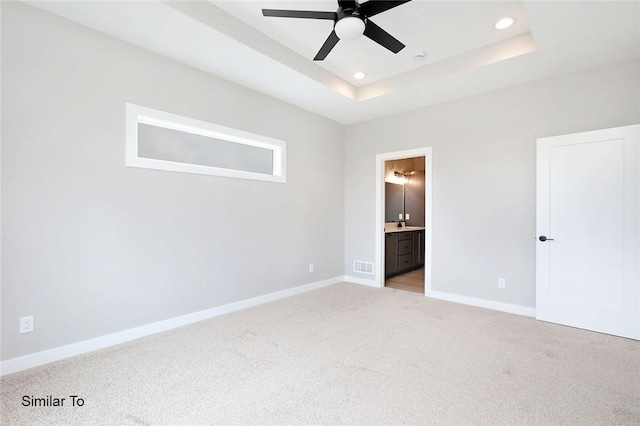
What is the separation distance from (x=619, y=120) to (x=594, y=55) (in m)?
0.71

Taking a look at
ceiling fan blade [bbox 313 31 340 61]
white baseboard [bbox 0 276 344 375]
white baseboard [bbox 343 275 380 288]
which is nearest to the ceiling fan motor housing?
ceiling fan blade [bbox 313 31 340 61]

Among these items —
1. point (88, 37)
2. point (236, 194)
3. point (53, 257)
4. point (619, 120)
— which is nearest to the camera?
point (53, 257)

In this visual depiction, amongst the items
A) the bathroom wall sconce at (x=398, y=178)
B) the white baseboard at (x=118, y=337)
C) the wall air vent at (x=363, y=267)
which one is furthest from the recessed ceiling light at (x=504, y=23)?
the white baseboard at (x=118, y=337)

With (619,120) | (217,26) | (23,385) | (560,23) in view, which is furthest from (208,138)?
(619,120)

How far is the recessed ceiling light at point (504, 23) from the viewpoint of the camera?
2.80 meters

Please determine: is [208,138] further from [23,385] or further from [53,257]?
[23,385]

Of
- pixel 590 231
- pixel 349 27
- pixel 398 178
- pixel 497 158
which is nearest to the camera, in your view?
pixel 349 27

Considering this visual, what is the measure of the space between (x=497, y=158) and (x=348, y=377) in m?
3.23

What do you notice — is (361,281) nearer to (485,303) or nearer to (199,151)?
(485,303)

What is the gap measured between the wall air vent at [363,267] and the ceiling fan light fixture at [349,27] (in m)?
3.55

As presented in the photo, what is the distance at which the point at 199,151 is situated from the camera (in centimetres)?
350

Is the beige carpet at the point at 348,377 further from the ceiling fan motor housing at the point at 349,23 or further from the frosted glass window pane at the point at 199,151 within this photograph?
the ceiling fan motor housing at the point at 349,23

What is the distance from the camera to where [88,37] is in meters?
2.64

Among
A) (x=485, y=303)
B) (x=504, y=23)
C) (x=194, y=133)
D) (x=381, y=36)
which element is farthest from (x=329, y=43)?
(x=485, y=303)
